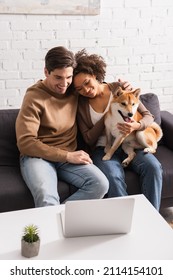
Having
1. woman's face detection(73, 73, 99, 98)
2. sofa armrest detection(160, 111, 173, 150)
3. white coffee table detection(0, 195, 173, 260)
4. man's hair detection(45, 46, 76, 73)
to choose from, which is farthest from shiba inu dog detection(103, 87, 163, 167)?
white coffee table detection(0, 195, 173, 260)

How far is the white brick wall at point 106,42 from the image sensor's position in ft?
8.57

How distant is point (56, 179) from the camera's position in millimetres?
1834

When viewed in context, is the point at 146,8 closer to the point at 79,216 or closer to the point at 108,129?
the point at 108,129

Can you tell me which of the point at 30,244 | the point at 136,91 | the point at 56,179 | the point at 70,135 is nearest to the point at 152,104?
the point at 136,91

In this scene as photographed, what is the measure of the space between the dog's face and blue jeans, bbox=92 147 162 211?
0.25m

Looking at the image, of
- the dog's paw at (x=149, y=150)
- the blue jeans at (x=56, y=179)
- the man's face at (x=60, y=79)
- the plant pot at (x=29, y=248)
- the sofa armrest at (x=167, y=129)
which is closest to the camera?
the plant pot at (x=29, y=248)

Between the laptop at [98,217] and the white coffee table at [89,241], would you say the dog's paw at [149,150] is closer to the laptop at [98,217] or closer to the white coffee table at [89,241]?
the white coffee table at [89,241]

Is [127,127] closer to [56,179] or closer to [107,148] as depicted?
[107,148]

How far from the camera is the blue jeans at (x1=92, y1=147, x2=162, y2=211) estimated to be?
188 centimetres

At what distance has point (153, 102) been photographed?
2387mm

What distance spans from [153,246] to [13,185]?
2.87 feet

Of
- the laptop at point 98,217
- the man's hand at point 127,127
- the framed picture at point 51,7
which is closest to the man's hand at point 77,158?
the man's hand at point 127,127

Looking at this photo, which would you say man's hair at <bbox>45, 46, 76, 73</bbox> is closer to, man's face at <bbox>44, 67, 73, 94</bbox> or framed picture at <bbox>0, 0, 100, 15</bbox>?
man's face at <bbox>44, 67, 73, 94</bbox>
